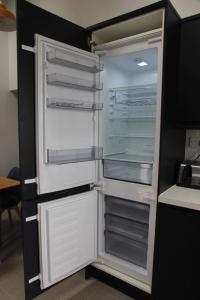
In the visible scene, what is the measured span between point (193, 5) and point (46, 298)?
2.60 m

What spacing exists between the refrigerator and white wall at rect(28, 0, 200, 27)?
44 centimetres

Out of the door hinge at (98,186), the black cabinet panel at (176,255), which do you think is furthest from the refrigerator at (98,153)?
the black cabinet panel at (176,255)

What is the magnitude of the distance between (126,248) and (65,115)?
4.46ft

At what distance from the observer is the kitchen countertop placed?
4.45 ft

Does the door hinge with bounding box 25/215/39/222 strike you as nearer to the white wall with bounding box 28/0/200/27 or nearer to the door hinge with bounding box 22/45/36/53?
the door hinge with bounding box 22/45/36/53

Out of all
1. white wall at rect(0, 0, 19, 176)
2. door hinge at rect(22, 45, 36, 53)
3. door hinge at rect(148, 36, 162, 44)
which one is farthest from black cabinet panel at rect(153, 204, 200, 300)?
white wall at rect(0, 0, 19, 176)

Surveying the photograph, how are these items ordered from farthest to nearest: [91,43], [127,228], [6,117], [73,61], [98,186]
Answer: [6,117] < [127,228] < [98,186] < [91,43] < [73,61]

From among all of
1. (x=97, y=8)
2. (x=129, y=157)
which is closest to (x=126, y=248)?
(x=129, y=157)

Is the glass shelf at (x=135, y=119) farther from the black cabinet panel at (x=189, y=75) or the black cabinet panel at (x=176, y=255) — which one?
the black cabinet panel at (x=176, y=255)

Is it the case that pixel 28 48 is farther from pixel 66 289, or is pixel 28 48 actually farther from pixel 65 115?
pixel 66 289

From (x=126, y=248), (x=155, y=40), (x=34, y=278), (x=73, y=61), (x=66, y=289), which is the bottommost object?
(x=66, y=289)

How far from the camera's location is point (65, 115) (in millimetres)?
1566

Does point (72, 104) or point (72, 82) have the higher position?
point (72, 82)

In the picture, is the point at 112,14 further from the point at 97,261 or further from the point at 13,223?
the point at 13,223
